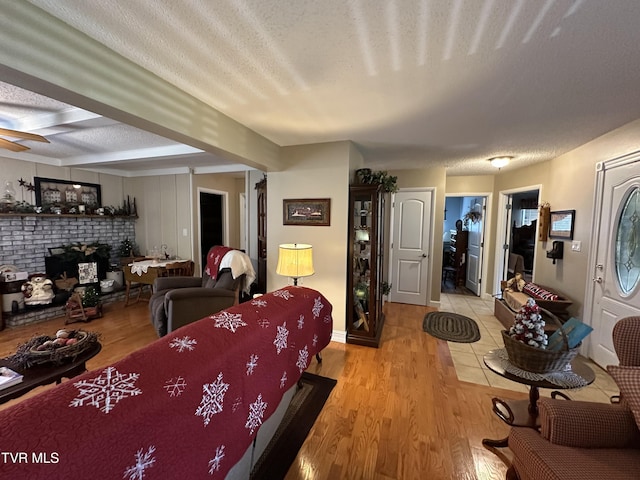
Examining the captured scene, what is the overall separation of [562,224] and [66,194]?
7249mm

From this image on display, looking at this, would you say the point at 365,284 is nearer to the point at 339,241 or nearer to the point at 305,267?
the point at 339,241

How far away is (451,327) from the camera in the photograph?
3.54 metres

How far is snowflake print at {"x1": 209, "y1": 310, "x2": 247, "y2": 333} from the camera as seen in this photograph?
1.22 meters

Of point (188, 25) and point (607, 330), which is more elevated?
point (188, 25)

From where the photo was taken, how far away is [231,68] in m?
1.58

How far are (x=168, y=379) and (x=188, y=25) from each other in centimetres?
156

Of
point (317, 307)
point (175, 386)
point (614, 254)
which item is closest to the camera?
point (175, 386)

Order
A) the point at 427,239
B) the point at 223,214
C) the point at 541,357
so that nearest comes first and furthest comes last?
1. the point at 541,357
2. the point at 427,239
3. the point at 223,214

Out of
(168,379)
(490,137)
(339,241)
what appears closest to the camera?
(168,379)

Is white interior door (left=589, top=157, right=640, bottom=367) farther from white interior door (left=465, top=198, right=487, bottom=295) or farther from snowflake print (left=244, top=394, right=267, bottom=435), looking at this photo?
snowflake print (left=244, top=394, right=267, bottom=435)

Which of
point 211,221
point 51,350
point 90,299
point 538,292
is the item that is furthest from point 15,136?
point 538,292

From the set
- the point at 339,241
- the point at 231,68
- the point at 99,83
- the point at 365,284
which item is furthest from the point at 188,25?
the point at 365,284

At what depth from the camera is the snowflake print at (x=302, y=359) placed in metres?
1.69

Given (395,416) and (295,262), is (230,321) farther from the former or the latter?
(395,416)
